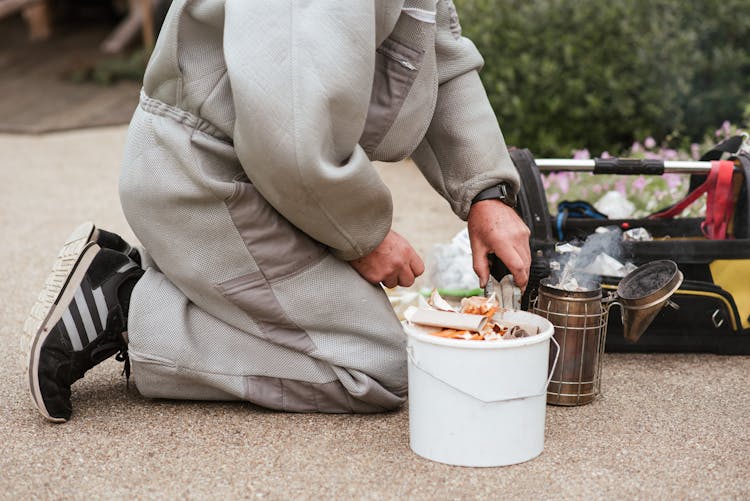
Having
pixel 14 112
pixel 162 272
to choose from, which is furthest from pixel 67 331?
pixel 14 112

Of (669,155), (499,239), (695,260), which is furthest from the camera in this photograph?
(669,155)

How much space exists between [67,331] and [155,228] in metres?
0.33

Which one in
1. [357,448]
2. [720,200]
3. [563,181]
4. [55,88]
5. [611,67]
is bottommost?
[55,88]

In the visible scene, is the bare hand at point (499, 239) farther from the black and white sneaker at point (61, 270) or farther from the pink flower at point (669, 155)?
the pink flower at point (669, 155)

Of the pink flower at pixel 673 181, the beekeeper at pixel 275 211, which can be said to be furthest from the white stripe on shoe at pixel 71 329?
the pink flower at pixel 673 181

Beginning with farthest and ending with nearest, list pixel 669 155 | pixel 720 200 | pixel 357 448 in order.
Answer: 1. pixel 669 155
2. pixel 720 200
3. pixel 357 448

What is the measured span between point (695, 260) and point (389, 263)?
95 cm

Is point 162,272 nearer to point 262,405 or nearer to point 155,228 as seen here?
point 155,228

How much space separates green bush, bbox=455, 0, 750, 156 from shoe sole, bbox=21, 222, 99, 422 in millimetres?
3177

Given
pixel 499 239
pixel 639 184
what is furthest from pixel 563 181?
pixel 499 239

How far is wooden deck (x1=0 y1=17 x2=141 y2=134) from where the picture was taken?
7406 mm

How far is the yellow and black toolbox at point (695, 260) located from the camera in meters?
2.71

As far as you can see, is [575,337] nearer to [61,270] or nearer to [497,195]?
[497,195]

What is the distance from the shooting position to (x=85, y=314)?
236 cm
